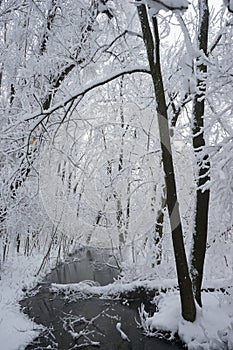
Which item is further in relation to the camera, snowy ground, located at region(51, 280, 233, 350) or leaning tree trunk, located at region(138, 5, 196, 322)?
leaning tree trunk, located at region(138, 5, 196, 322)

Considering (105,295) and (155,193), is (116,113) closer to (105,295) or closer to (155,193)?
(155,193)

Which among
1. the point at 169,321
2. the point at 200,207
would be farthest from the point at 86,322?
the point at 200,207

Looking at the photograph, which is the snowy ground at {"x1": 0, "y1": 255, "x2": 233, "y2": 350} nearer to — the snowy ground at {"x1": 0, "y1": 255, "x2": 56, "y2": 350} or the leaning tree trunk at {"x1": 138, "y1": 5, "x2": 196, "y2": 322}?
the snowy ground at {"x1": 0, "y1": 255, "x2": 56, "y2": 350}

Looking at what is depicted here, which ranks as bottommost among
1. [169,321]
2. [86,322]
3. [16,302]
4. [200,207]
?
[16,302]

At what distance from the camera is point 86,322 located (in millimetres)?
7930

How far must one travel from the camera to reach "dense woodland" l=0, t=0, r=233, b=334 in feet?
21.1

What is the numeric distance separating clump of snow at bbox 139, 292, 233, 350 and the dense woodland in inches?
10.2

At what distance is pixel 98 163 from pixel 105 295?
5.81m

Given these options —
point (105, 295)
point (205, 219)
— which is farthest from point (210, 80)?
point (105, 295)

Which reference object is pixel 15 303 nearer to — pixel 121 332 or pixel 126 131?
pixel 121 332

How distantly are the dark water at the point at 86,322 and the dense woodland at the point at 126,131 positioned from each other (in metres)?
1.37

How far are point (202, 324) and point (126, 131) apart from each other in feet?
30.8

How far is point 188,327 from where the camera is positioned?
21.2 ft

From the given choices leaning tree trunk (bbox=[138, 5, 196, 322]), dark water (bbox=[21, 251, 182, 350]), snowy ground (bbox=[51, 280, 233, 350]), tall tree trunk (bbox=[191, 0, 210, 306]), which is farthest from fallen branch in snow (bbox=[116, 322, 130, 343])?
tall tree trunk (bbox=[191, 0, 210, 306])
